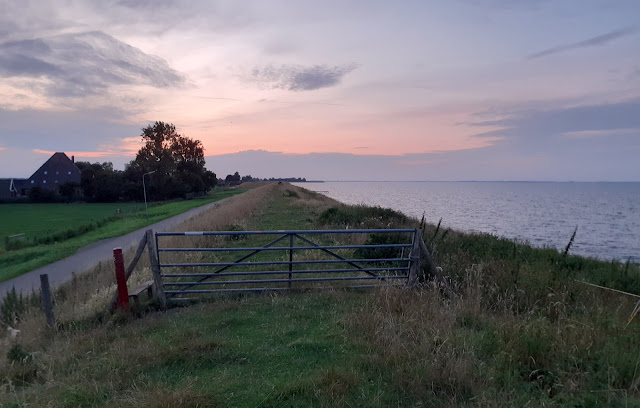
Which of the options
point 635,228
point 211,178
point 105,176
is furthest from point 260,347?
point 211,178

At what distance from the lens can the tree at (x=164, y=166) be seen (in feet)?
261

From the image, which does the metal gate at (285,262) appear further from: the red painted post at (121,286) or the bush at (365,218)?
the bush at (365,218)

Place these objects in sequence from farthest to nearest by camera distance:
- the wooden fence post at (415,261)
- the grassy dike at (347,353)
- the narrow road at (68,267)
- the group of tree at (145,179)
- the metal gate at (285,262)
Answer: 1. the group of tree at (145,179)
2. the narrow road at (68,267)
3. the wooden fence post at (415,261)
4. the metal gate at (285,262)
5. the grassy dike at (347,353)

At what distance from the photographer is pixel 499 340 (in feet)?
15.3

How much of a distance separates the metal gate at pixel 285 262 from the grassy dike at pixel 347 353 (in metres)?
0.64

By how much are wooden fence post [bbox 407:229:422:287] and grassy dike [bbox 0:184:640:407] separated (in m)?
0.68

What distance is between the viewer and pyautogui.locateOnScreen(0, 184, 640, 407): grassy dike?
12.8 ft

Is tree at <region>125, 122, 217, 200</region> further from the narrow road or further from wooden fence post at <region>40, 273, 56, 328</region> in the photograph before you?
wooden fence post at <region>40, 273, 56, 328</region>

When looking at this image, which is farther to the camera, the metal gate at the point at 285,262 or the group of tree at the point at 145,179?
the group of tree at the point at 145,179

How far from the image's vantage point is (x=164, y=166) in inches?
3137

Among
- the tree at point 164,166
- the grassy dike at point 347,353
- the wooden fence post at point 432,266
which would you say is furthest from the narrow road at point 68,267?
the tree at point 164,166

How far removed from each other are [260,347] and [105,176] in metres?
88.1

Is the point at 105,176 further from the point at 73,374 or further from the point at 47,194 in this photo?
the point at 73,374

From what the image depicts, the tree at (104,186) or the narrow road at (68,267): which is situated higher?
the tree at (104,186)
